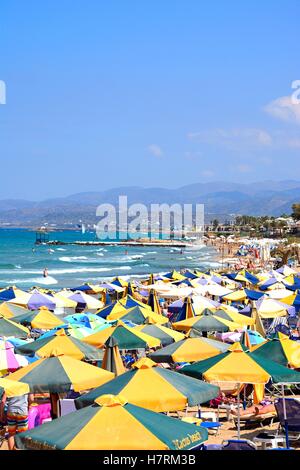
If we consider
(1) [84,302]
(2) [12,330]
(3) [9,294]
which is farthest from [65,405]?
(3) [9,294]

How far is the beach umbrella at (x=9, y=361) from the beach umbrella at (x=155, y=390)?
123 inches

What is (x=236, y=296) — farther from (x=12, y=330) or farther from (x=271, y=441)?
(x=271, y=441)

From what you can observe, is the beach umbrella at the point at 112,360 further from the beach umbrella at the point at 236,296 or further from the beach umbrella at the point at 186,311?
the beach umbrella at the point at 236,296

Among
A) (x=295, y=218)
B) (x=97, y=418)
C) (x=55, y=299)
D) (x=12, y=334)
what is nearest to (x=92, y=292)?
A: (x=55, y=299)

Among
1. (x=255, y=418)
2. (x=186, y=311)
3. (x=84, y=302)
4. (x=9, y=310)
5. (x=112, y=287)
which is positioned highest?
(x=9, y=310)

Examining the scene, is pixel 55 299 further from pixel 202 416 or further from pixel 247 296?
pixel 202 416

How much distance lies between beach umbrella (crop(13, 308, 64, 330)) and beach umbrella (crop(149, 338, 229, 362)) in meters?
5.18

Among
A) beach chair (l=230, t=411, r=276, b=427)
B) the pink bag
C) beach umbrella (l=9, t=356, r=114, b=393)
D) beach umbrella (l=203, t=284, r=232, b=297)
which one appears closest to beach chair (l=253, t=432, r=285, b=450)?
beach chair (l=230, t=411, r=276, b=427)

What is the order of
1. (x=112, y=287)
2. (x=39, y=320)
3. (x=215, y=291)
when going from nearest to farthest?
1. (x=39, y=320)
2. (x=215, y=291)
3. (x=112, y=287)

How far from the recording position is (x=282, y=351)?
11039 millimetres

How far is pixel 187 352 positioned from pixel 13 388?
3694 mm

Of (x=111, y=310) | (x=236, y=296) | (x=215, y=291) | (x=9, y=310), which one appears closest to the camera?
(x=9, y=310)

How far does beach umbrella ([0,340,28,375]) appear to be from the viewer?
1046 centimetres

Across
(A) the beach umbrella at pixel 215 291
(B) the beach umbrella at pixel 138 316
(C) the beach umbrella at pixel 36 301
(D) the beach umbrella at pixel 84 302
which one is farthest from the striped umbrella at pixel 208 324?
(A) the beach umbrella at pixel 215 291
